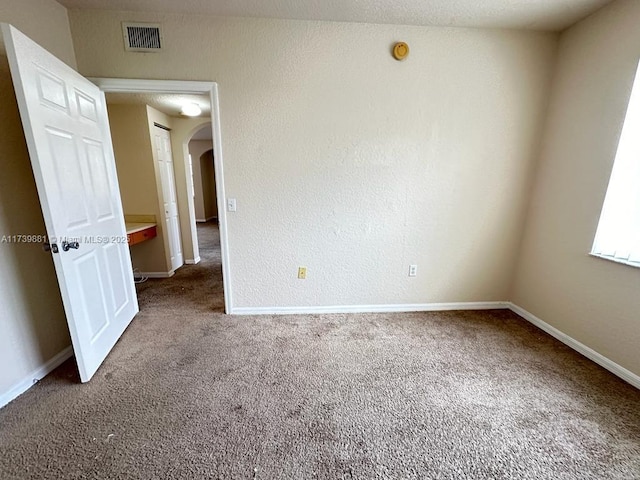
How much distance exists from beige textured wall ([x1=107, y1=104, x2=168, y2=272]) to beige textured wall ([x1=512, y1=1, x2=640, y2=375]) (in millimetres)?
4244

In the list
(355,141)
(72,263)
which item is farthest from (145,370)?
(355,141)

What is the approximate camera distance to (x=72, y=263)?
1.59 meters

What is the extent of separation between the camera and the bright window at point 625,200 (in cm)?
172

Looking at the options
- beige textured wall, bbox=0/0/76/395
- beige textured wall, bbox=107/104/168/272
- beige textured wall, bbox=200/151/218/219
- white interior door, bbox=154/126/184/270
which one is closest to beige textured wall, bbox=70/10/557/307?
beige textured wall, bbox=0/0/76/395

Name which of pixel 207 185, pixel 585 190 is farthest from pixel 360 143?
pixel 207 185

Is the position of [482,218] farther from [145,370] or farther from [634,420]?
[145,370]

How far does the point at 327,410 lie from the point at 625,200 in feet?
8.05

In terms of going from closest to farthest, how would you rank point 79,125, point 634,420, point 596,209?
point 634,420
point 79,125
point 596,209

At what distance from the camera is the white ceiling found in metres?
1.84

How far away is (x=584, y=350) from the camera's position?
2006 millimetres

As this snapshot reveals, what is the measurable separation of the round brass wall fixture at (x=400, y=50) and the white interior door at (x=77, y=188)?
2.34 m

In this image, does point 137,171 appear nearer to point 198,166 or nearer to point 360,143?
point 360,143

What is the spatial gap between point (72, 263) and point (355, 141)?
7.29 feet

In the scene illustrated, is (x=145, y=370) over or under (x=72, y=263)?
under
